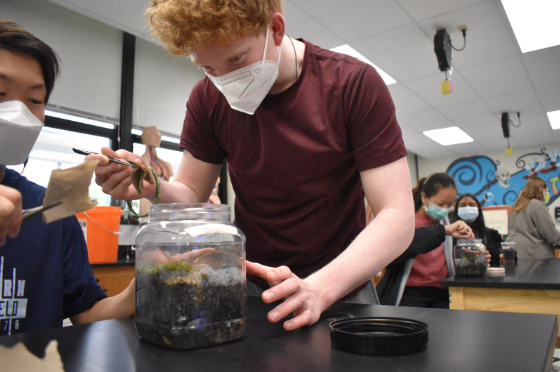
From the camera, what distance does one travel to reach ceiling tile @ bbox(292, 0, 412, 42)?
2.99 m

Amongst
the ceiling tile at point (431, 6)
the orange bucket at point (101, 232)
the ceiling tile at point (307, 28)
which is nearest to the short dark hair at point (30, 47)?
the orange bucket at point (101, 232)

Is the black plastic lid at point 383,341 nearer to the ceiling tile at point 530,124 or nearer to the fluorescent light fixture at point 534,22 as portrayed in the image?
the fluorescent light fixture at point 534,22

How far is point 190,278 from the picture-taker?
1.74ft

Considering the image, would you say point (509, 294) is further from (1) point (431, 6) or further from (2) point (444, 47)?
(2) point (444, 47)

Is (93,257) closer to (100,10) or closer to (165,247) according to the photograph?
(100,10)

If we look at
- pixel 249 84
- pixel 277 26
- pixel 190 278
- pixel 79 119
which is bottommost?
pixel 190 278

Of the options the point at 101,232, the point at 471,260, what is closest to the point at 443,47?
the point at 471,260

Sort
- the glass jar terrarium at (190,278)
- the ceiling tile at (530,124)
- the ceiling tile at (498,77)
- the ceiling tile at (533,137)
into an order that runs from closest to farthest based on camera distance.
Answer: the glass jar terrarium at (190,278) → the ceiling tile at (498,77) → the ceiling tile at (530,124) → the ceiling tile at (533,137)

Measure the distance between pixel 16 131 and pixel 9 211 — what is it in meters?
0.48

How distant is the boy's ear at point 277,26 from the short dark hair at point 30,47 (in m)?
0.49

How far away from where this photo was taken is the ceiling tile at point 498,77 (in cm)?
407

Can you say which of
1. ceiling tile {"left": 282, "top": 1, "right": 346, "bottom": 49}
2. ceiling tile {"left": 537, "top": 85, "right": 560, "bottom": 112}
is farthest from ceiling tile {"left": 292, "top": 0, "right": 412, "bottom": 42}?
ceiling tile {"left": 537, "top": 85, "right": 560, "bottom": 112}

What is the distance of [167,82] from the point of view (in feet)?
13.3

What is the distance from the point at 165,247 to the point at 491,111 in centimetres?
571
